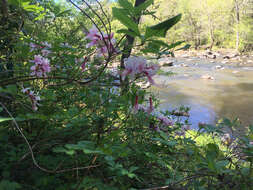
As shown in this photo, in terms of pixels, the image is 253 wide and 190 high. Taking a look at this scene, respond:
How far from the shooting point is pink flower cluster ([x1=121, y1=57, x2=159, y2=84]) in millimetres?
761

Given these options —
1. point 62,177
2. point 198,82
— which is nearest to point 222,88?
point 198,82

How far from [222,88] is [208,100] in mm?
1791

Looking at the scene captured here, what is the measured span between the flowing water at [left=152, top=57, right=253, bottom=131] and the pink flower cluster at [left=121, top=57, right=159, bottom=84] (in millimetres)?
3382

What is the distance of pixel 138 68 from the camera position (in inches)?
30.3

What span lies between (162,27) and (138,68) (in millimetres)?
325

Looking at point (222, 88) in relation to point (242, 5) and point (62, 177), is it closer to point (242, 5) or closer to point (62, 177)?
point (62, 177)

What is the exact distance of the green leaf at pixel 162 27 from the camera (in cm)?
44

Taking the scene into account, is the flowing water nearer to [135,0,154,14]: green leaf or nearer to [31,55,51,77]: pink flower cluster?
[31,55,51,77]: pink flower cluster

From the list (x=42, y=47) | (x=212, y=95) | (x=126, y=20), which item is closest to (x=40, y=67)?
(x=42, y=47)

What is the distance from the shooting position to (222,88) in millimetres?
8359

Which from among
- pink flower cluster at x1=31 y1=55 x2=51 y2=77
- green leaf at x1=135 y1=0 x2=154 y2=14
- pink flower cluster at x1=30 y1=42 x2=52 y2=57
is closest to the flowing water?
pink flower cluster at x1=30 y1=42 x2=52 y2=57

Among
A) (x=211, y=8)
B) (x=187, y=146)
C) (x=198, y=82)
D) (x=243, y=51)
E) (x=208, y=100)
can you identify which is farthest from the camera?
(x=211, y=8)

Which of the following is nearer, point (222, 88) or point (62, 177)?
point (62, 177)

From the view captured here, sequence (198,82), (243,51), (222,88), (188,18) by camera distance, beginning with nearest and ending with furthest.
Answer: (222,88) < (198,82) < (243,51) < (188,18)
